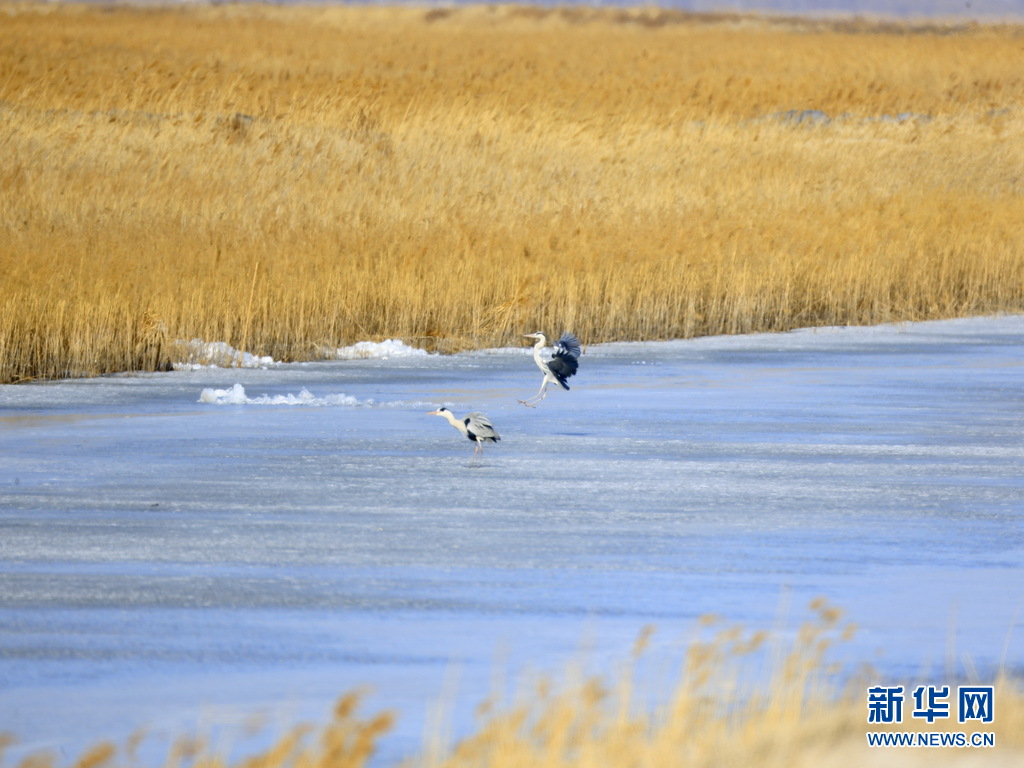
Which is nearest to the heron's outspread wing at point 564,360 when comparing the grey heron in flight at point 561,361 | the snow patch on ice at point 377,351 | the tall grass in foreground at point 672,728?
the grey heron in flight at point 561,361

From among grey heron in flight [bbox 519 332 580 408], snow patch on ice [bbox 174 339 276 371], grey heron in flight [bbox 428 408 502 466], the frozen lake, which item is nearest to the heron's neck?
grey heron in flight [bbox 519 332 580 408]

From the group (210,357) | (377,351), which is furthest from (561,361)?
(377,351)

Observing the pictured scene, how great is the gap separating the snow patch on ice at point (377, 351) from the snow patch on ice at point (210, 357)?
0.69 meters

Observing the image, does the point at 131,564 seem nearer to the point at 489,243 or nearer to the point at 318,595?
the point at 318,595

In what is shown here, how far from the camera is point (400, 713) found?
3.74 metres

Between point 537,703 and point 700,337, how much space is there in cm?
977

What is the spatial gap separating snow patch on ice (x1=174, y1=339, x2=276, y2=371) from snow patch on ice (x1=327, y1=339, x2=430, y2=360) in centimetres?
69

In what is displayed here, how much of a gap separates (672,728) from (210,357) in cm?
803

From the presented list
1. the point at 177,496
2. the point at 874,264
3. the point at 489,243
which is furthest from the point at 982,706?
the point at 874,264

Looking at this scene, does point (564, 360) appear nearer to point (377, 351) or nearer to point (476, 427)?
point (476, 427)

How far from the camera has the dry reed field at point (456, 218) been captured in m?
11.9

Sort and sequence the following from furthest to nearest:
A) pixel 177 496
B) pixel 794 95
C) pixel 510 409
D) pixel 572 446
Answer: pixel 794 95 → pixel 510 409 → pixel 572 446 → pixel 177 496

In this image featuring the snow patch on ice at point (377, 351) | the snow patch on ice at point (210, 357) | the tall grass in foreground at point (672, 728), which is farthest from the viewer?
the snow patch on ice at point (377, 351)

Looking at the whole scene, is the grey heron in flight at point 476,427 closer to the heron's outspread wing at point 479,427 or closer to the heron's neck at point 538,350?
the heron's outspread wing at point 479,427
